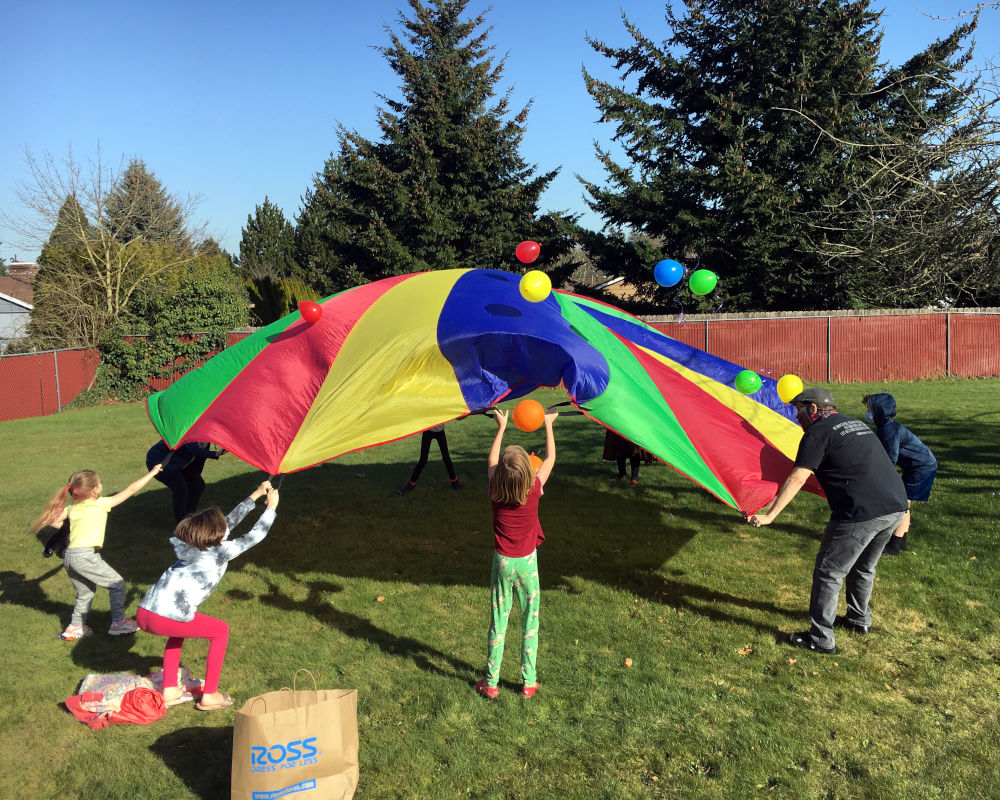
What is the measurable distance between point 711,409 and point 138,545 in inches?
251

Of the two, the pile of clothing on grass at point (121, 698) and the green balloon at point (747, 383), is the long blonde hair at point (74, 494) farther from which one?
the green balloon at point (747, 383)

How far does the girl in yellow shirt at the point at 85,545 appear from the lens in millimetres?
5703

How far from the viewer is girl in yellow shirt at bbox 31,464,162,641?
18.7ft

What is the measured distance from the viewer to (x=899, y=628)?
5699mm

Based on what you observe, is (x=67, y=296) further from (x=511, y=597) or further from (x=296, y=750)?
(x=296, y=750)

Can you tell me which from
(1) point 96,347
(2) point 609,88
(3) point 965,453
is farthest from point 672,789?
(2) point 609,88

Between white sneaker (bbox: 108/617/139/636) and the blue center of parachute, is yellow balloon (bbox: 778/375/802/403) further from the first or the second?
white sneaker (bbox: 108/617/139/636)

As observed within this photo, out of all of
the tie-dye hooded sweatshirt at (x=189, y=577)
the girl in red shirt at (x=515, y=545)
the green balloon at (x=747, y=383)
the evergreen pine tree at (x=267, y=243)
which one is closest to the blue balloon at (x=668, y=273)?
the green balloon at (x=747, y=383)

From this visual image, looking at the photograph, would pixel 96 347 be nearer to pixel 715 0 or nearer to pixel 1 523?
pixel 1 523

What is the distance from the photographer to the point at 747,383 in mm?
6973

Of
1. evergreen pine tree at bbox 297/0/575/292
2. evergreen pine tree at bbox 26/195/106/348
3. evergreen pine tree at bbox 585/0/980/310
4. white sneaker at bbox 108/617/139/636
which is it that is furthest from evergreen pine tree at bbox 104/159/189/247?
white sneaker at bbox 108/617/139/636

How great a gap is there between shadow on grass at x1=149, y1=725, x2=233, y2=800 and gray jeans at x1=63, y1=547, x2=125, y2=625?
1.74 meters

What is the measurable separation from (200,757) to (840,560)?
4.42 meters

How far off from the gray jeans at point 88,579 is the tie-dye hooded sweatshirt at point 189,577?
1323mm
